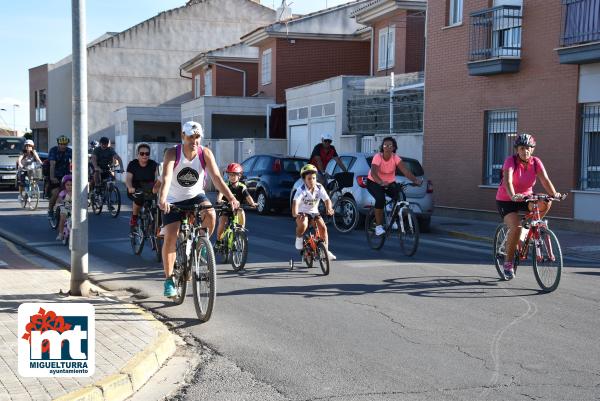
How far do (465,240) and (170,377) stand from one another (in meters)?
10.7

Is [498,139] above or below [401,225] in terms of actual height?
above

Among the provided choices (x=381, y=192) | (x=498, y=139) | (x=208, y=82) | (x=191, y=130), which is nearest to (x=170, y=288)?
(x=191, y=130)

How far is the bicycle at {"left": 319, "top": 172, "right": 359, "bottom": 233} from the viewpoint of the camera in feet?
53.9

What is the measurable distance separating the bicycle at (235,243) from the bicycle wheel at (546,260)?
365 cm

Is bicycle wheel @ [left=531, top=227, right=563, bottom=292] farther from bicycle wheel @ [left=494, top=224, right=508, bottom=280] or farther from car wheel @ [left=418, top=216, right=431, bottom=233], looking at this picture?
car wheel @ [left=418, top=216, right=431, bottom=233]

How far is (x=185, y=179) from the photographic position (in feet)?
26.6

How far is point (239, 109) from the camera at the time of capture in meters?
36.7

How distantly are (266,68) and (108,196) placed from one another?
19.3 meters

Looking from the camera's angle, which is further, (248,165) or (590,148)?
(248,165)

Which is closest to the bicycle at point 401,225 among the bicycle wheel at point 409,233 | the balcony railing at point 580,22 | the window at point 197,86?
the bicycle wheel at point 409,233

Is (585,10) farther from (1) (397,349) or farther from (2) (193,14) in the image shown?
(2) (193,14)

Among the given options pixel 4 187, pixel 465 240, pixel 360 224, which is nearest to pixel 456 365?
pixel 465 240

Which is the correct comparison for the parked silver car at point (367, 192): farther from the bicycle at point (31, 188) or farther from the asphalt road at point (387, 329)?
the bicycle at point (31, 188)

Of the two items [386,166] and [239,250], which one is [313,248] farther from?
[386,166]
